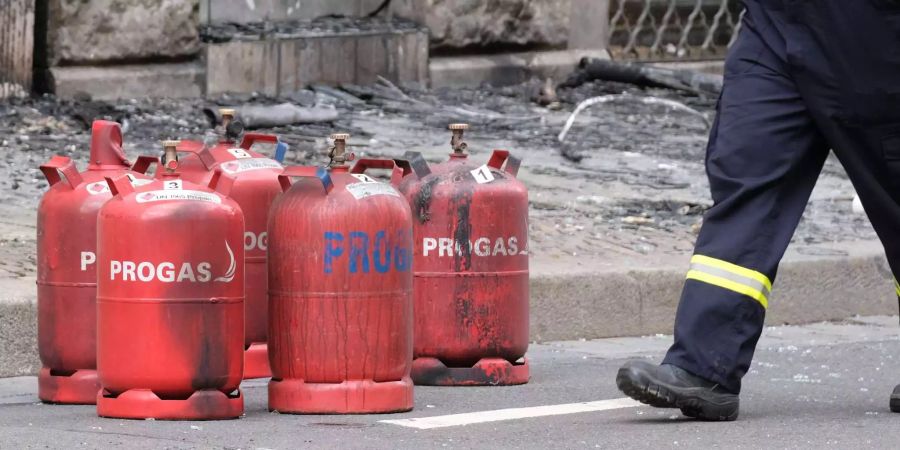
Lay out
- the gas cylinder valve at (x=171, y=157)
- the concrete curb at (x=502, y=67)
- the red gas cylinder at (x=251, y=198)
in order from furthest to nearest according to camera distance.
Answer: the concrete curb at (x=502, y=67) → the red gas cylinder at (x=251, y=198) → the gas cylinder valve at (x=171, y=157)

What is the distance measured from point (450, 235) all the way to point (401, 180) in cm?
27

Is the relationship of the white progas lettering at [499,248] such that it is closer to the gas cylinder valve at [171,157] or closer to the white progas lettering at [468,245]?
the white progas lettering at [468,245]

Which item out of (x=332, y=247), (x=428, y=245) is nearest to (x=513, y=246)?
(x=428, y=245)

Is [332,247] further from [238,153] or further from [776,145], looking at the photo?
[776,145]

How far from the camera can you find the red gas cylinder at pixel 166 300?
461 cm

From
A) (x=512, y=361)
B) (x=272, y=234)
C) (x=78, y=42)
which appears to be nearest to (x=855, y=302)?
(x=512, y=361)

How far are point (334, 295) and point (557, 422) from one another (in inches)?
26.9

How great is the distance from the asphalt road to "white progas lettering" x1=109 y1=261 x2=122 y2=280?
1.24 feet

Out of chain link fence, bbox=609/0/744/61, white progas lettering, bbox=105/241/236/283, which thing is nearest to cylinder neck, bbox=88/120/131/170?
white progas lettering, bbox=105/241/236/283

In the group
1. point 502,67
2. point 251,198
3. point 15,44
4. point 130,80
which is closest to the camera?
point 251,198

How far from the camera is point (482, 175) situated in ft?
18.4

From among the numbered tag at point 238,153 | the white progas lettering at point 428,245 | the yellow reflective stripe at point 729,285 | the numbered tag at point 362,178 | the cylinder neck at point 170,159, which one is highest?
the cylinder neck at point 170,159

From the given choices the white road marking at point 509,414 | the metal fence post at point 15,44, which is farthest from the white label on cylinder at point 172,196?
the metal fence post at point 15,44

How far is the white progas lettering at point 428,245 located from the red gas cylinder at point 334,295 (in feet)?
2.14
